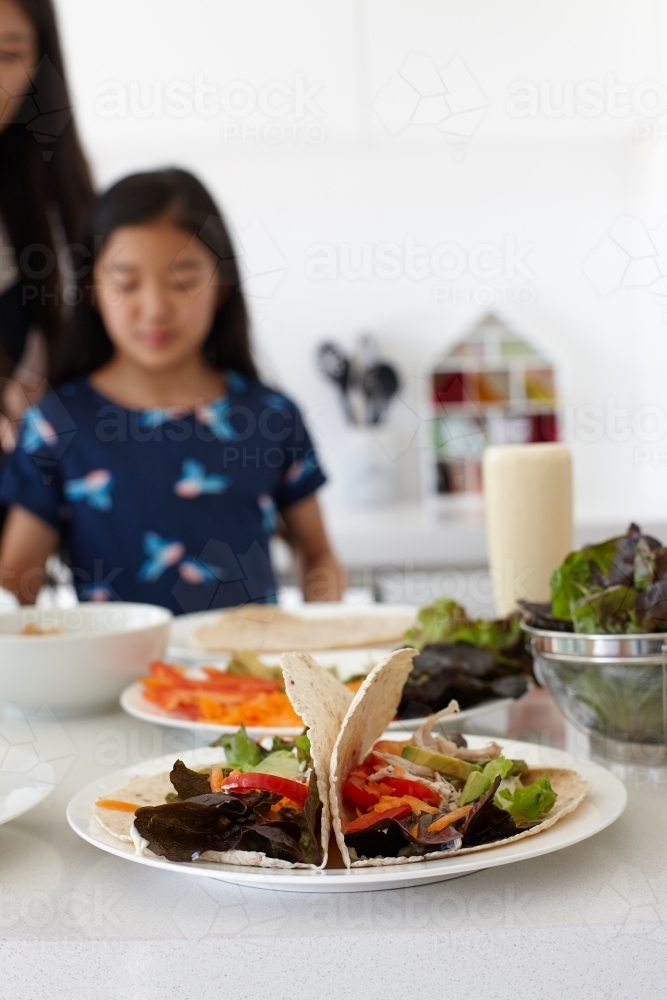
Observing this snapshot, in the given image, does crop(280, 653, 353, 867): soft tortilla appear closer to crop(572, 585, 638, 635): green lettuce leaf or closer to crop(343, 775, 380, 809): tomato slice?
crop(343, 775, 380, 809): tomato slice

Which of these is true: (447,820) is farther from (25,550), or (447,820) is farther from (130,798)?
(25,550)

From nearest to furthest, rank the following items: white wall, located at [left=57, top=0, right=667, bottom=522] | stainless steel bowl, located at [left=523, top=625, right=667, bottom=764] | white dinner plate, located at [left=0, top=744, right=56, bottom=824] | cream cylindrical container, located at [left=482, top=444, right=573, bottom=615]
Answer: white dinner plate, located at [left=0, top=744, right=56, bottom=824] → stainless steel bowl, located at [left=523, top=625, right=667, bottom=764] → cream cylindrical container, located at [left=482, top=444, right=573, bottom=615] → white wall, located at [left=57, top=0, right=667, bottom=522]

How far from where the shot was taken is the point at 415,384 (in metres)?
3.43

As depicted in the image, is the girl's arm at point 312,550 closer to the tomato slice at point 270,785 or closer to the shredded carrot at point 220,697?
the shredded carrot at point 220,697

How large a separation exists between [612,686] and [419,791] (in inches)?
8.8

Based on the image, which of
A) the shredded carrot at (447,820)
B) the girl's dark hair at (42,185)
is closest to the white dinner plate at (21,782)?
the shredded carrot at (447,820)

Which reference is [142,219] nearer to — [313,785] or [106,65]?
[106,65]

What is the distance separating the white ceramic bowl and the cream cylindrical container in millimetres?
377

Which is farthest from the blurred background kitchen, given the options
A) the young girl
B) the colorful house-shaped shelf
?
the young girl

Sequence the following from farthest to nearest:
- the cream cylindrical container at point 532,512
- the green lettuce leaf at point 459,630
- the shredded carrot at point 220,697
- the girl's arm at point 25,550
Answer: the girl's arm at point 25,550, the cream cylindrical container at point 532,512, the green lettuce leaf at point 459,630, the shredded carrot at point 220,697

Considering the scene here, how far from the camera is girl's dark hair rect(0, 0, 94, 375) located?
6.63 feet

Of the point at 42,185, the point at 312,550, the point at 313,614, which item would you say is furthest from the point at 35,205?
the point at 313,614

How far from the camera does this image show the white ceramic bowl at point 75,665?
35.2 inches

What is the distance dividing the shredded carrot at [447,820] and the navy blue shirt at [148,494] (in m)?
1.41
